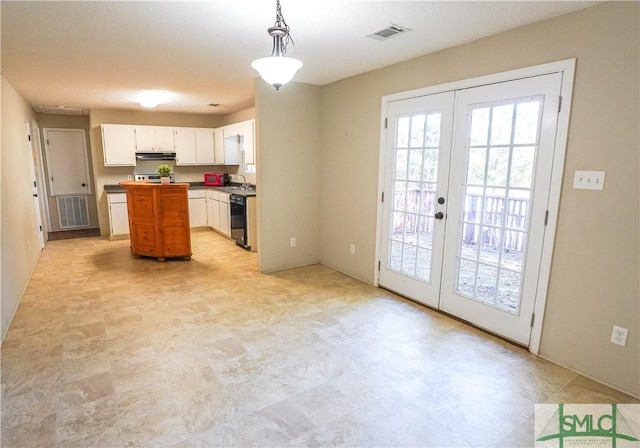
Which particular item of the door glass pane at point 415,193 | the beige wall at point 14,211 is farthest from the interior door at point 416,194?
the beige wall at point 14,211

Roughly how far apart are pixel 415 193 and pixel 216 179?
4996 mm

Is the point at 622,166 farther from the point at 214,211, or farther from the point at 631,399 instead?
the point at 214,211

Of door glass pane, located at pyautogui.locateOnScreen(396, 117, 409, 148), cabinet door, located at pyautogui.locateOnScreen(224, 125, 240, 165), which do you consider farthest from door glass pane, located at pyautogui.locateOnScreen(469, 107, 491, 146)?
cabinet door, located at pyautogui.locateOnScreen(224, 125, 240, 165)

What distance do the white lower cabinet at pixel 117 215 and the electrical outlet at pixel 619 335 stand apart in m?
6.78

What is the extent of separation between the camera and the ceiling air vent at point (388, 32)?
2562mm

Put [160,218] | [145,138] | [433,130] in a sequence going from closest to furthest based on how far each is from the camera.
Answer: [433,130]
[160,218]
[145,138]

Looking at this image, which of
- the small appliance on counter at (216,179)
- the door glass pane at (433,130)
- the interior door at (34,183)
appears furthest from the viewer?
the small appliance on counter at (216,179)

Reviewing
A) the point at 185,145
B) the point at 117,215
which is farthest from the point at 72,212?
the point at 185,145

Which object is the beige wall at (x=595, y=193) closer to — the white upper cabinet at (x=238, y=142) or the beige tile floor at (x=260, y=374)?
the beige tile floor at (x=260, y=374)

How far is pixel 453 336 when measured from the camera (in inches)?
114

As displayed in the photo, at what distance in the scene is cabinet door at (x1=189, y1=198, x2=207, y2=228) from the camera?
6.95 meters

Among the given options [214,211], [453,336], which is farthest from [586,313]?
[214,211]

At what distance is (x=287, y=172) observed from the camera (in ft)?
14.7

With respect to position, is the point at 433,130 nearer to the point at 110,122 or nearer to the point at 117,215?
the point at 117,215
